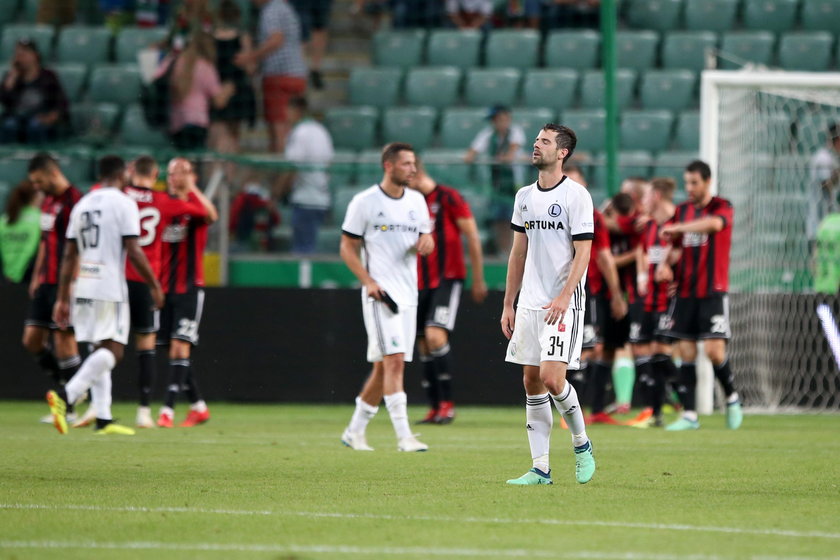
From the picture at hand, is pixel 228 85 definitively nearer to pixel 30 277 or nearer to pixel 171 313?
pixel 30 277

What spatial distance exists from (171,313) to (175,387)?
2.47 ft

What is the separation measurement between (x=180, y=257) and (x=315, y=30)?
315 inches

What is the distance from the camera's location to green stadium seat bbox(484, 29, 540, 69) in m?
19.3

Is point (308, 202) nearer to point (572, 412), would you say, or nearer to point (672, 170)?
point (672, 170)

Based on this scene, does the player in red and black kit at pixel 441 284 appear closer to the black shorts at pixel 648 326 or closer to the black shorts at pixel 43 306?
the black shorts at pixel 648 326

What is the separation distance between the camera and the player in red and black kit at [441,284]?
1273 cm

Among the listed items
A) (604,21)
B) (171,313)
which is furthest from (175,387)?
(604,21)

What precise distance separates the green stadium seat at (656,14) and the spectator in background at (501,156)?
3224 mm

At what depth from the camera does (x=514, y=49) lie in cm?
1931

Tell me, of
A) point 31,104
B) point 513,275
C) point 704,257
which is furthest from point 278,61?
point 513,275

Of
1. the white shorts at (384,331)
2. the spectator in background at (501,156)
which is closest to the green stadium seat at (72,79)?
the spectator in background at (501,156)

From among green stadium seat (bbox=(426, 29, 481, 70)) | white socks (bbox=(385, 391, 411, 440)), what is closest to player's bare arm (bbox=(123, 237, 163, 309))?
white socks (bbox=(385, 391, 411, 440))

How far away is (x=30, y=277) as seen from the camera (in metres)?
15.3

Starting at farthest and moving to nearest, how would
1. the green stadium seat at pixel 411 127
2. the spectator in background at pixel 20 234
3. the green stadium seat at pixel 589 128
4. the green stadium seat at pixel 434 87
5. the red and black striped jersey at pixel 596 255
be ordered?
1. the green stadium seat at pixel 434 87
2. the green stadium seat at pixel 411 127
3. the green stadium seat at pixel 589 128
4. the spectator in background at pixel 20 234
5. the red and black striped jersey at pixel 596 255
